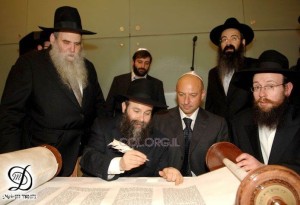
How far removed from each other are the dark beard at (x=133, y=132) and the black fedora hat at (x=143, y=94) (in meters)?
0.18

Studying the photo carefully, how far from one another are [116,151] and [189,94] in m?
1.00

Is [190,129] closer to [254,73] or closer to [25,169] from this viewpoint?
[254,73]

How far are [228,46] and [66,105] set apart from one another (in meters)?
2.09

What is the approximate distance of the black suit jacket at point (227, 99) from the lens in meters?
3.06

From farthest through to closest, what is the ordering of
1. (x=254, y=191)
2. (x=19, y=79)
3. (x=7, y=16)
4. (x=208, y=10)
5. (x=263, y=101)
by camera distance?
(x=7, y=16) → (x=208, y=10) → (x=19, y=79) → (x=263, y=101) → (x=254, y=191)

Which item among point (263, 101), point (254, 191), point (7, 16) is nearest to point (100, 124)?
point (263, 101)

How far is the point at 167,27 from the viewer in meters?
4.86

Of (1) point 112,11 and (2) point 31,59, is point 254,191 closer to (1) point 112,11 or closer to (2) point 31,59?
(2) point 31,59

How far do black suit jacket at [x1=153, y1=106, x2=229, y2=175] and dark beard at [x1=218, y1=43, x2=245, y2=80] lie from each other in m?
0.94

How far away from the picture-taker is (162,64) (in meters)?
4.92

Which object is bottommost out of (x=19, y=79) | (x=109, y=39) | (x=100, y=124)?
(x=100, y=124)

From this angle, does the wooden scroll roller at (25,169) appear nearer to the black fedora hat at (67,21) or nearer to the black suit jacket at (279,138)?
the black fedora hat at (67,21)

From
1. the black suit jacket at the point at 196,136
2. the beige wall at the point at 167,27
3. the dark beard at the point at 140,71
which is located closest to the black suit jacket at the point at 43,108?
the black suit jacket at the point at 196,136

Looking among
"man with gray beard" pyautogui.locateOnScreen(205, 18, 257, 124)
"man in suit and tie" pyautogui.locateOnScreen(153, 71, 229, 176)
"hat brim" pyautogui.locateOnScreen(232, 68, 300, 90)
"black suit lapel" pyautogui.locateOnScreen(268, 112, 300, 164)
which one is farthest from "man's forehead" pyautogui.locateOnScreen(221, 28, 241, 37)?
"black suit lapel" pyautogui.locateOnScreen(268, 112, 300, 164)
